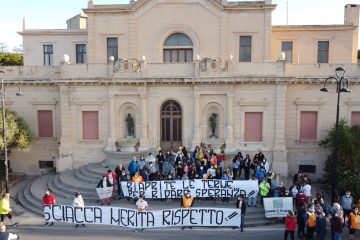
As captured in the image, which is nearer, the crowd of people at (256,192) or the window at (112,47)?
the crowd of people at (256,192)

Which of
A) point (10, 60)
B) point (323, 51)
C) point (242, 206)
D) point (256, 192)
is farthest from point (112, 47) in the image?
point (10, 60)

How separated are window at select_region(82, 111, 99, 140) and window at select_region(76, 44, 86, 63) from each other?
726cm

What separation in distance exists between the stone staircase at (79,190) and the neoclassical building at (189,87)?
1.46m

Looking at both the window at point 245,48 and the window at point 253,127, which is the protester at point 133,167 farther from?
the window at point 245,48

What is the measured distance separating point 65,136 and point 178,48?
10121 mm

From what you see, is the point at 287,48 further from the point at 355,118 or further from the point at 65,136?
the point at 65,136

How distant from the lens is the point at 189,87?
25.5m

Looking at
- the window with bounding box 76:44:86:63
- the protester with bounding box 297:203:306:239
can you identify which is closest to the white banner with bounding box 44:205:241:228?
the protester with bounding box 297:203:306:239

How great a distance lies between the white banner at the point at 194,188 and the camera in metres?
19.8

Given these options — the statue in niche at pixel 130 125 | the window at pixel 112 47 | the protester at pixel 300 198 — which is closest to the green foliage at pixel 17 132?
the statue in niche at pixel 130 125

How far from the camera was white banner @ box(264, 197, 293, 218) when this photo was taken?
59.9 feet

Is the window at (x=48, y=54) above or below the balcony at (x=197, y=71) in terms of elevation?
above

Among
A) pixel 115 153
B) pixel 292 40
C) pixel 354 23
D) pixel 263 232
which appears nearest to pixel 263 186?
pixel 263 232

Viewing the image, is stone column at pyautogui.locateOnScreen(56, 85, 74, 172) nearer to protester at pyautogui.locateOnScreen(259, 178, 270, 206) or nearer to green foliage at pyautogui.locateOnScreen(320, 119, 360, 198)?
protester at pyautogui.locateOnScreen(259, 178, 270, 206)
